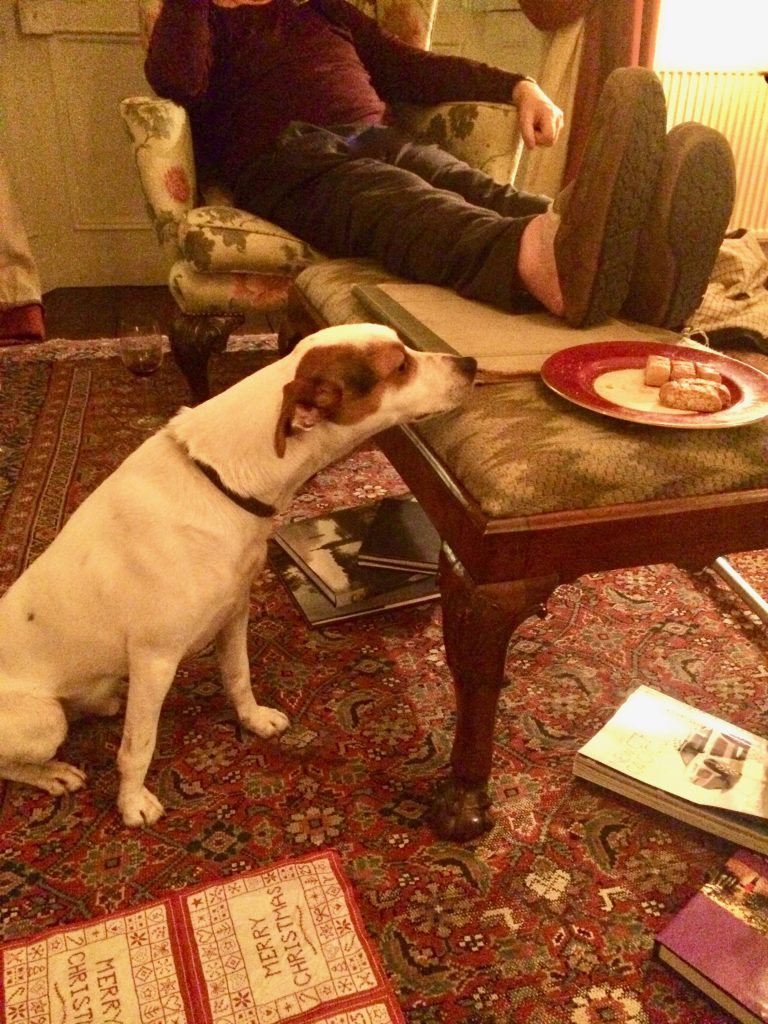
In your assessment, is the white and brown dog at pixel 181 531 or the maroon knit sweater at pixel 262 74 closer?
the white and brown dog at pixel 181 531

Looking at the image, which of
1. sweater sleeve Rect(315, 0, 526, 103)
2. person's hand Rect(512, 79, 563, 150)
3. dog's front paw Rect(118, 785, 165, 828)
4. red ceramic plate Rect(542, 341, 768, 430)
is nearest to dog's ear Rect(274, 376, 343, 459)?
red ceramic plate Rect(542, 341, 768, 430)

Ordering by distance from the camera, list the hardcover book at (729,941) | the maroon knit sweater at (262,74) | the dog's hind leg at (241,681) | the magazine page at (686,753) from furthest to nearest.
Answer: the maroon knit sweater at (262,74)
the dog's hind leg at (241,681)
the magazine page at (686,753)
the hardcover book at (729,941)

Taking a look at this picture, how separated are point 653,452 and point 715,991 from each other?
0.63 m

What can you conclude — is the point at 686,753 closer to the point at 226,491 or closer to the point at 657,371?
the point at 657,371

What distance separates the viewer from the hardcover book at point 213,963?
94 cm

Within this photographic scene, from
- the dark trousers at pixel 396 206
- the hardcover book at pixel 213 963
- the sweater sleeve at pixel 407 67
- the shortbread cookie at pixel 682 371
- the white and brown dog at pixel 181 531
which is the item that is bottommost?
the hardcover book at pixel 213 963

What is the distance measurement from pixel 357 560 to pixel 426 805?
599mm

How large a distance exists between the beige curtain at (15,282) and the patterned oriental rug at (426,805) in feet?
4.39

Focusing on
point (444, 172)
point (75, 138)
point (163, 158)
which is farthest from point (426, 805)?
point (75, 138)

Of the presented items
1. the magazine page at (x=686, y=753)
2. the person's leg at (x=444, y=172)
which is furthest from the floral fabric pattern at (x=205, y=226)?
the magazine page at (x=686, y=753)

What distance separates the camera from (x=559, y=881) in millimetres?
1103

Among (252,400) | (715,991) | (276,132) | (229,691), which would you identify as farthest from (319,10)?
(715,991)

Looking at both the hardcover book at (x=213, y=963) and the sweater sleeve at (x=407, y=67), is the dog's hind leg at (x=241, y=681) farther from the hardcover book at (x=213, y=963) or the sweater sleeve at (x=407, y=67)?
the sweater sleeve at (x=407, y=67)

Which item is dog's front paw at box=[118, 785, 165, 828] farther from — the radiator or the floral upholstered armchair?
the radiator
